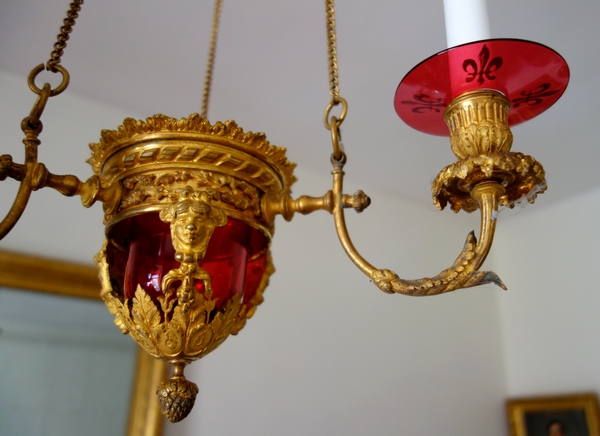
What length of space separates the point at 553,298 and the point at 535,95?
1903 millimetres

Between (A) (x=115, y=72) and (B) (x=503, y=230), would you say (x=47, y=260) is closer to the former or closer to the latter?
(A) (x=115, y=72)

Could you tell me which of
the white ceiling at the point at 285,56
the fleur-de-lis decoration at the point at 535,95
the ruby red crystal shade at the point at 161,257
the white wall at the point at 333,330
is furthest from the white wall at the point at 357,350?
the fleur-de-lis decoration at the point at 535,95

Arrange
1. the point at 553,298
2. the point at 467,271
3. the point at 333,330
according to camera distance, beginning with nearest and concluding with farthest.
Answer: the point at 467,271, the point at 333,330, the point at 553,298

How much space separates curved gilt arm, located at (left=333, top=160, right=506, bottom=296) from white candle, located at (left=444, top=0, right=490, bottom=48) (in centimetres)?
15

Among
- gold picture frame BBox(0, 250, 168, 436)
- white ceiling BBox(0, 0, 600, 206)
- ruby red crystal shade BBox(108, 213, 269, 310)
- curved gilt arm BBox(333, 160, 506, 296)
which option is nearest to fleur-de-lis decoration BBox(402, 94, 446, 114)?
curved gilt arm BBox(333, 160, 506, 296)

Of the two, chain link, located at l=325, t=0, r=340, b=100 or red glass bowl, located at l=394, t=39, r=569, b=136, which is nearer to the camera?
red glass bowl, located at l=394, t=39, r=569, b=136

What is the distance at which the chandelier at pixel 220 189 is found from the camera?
17.8 inches

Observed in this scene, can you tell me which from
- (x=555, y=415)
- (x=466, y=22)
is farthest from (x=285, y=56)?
(x=555, y=415)

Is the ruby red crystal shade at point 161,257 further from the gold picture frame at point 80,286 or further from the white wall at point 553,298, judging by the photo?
the white wall at point 553,298

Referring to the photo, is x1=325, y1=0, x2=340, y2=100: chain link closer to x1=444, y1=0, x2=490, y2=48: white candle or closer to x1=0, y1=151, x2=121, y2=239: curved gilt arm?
x1=444, y1=0, x2=490, y2=48: white candle

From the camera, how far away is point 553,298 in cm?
215

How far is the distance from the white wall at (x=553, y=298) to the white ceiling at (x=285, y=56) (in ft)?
1.71

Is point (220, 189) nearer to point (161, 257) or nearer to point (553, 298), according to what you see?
point (161, 257)

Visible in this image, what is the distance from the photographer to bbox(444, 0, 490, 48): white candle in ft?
1.59
